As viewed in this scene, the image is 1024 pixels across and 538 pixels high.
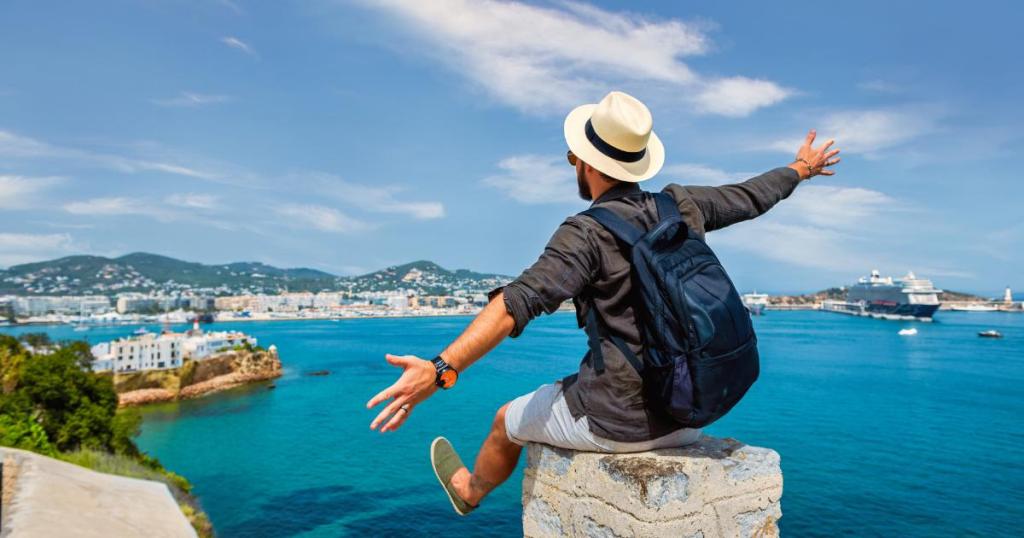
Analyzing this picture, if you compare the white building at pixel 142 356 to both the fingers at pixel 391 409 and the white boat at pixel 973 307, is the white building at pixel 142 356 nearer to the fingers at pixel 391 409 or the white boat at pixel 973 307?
the fingers at pixel 391 409

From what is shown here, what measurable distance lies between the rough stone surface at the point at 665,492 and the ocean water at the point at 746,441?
45.0 ft

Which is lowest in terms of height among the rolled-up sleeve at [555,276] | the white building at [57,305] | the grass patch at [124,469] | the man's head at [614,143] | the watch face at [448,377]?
the grass patch at [124,469]

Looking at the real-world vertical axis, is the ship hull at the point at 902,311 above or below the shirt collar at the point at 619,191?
below

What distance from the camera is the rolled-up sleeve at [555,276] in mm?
1590

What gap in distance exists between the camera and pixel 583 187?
2090mm

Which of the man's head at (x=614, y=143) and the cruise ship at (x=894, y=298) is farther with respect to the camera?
the cruise ship at (x=894, y=298)

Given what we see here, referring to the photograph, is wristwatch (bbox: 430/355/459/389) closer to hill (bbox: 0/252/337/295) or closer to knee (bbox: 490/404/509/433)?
knee (bbox: 490/404/509/433)

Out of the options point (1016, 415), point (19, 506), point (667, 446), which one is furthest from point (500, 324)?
point (1016, 415)

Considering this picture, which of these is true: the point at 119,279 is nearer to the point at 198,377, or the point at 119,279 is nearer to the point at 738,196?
the point at 198,377

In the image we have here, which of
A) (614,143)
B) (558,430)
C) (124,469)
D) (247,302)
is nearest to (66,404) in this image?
(124,469)

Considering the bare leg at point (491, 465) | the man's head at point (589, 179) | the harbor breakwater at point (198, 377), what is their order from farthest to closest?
the harbor breakwater at point (198, 377), the bare leg at point (491, 465), the man's head at point (589, 179)

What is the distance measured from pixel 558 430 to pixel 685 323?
23.9 inches

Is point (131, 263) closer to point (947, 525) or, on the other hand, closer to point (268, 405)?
point (268, 405)

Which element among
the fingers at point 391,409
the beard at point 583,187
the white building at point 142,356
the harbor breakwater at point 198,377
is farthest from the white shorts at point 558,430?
the white building at point 142,356
